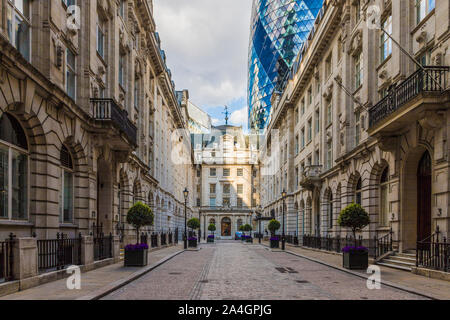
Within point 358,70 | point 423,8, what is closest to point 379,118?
point 423,8

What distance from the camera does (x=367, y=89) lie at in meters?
26.0

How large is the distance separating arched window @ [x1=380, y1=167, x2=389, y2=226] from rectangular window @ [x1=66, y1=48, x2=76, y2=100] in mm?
17073

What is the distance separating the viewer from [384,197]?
80.0 ft

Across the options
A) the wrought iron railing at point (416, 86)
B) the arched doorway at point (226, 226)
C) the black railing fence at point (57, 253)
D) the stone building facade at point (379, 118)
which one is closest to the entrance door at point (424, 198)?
the stone building facade at point (379, 118)

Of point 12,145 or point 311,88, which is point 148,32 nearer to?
point 311,88

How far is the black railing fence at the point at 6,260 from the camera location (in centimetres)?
1091

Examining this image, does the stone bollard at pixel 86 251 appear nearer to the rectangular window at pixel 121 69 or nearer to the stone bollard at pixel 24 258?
Result: the stone bollard at pixel 24 258

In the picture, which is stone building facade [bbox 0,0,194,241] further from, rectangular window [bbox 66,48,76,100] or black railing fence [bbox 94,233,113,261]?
black railing fence [bbox 94,233,113,261]

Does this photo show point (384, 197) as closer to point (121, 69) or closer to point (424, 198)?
point (424, 198)

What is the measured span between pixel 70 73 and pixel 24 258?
36.3 ft

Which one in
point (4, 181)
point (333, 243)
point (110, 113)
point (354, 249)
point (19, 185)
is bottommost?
point (333, 243)

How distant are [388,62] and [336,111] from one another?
10150 mm

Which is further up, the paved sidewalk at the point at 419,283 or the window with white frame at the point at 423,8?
the window with white frame at the point at 423,8

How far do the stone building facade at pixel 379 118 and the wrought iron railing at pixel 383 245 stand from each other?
1.59ft
